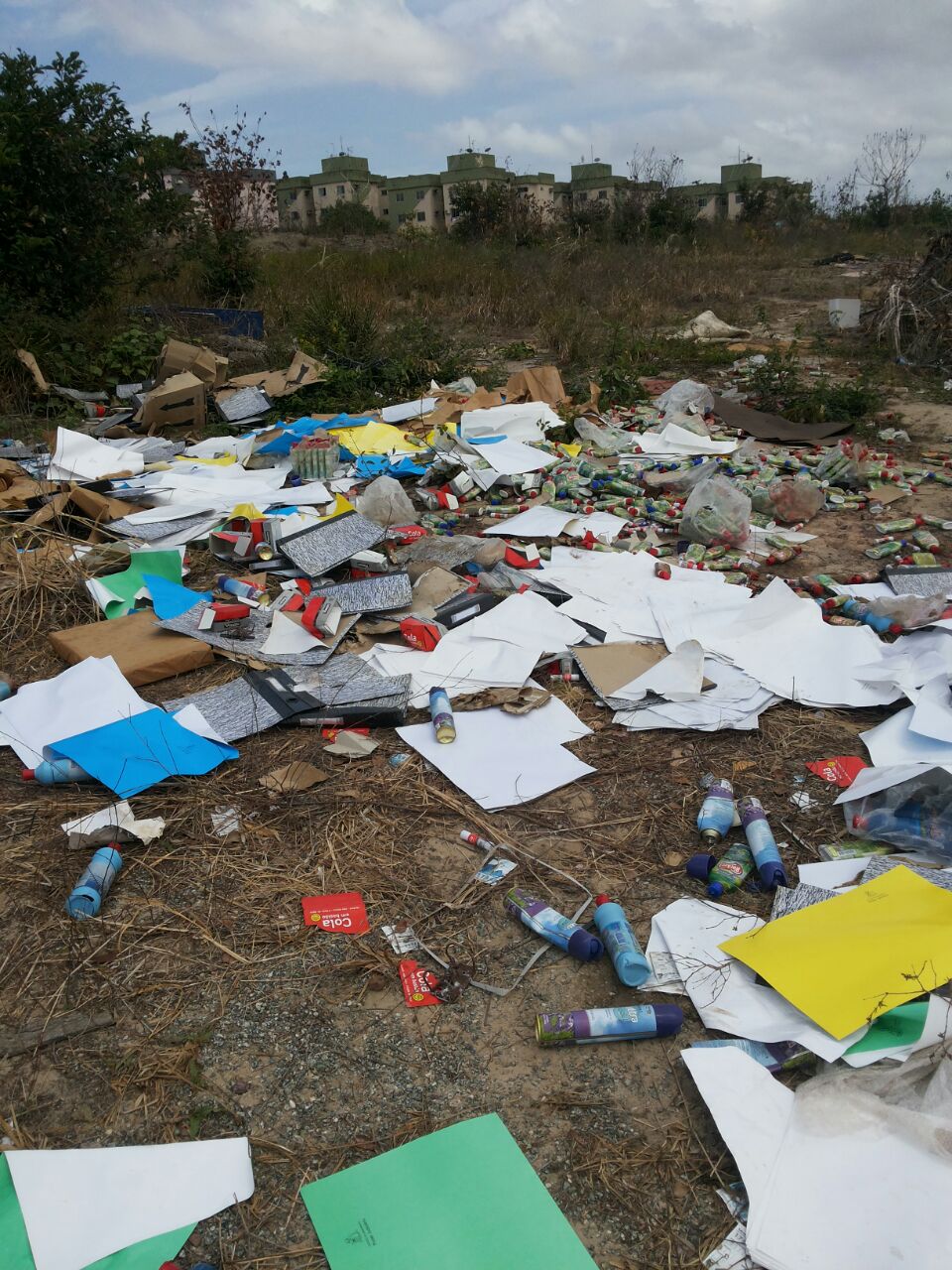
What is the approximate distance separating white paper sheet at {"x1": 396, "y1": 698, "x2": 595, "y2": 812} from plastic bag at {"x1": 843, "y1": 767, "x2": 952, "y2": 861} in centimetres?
80

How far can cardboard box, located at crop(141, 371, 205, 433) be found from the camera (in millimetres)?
6289

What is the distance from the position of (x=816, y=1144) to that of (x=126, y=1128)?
4.19 ft

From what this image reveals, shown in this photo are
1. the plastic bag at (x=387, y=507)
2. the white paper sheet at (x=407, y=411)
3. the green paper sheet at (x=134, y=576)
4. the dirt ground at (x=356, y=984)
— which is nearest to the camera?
the dirt ground at (x=356, y=984)

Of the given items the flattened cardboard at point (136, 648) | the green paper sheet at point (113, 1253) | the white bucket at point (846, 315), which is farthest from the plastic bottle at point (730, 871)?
the white bucket at point (846, 315)

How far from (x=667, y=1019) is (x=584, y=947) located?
25 centimetres

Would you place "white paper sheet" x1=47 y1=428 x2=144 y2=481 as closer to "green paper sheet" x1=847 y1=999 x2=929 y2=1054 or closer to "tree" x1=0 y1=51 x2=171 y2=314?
"tree" x1=0 y1=51 x2=171 y2=314

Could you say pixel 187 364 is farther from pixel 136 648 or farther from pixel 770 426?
pixel 770 426

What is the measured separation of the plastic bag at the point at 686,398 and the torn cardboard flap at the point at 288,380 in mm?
2873

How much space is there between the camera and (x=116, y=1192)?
1443mm

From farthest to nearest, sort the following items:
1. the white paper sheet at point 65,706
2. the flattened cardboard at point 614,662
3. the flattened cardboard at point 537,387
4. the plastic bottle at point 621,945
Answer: the flattened cardboard at point 537,387
the flattened cardboard at point 614,662
the white paper sheet at point 65,706
the plastic bottle at point 621,945

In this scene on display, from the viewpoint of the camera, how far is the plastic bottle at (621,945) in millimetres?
1818

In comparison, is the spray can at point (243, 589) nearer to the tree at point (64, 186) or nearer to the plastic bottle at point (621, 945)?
the plastic bottle at point (621, 945)

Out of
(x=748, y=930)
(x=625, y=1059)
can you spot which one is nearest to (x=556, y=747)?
(x=748, y=930)

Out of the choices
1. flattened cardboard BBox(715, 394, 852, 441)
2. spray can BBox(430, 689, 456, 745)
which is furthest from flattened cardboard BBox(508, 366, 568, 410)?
spray can BBox(430, 689, 456, 745)
